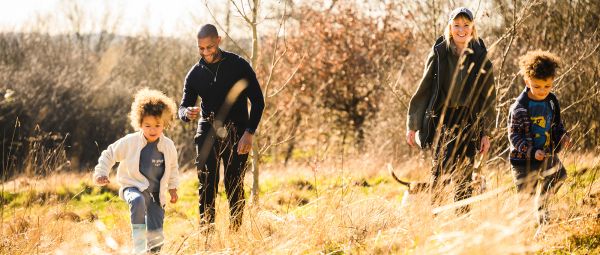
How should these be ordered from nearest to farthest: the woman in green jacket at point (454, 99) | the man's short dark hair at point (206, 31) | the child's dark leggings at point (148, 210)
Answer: the child's dark leggings at point (148, 210), the woman in green jacket at point (454, 99), the man's short dark hair at point (206, 31)

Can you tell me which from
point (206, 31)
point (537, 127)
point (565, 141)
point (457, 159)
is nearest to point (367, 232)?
point (457, 159)

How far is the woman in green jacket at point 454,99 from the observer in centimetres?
443

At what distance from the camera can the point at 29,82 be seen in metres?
20.6

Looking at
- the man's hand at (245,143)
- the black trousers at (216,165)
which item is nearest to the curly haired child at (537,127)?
the man's hand at (245,143)

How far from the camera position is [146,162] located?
425cm

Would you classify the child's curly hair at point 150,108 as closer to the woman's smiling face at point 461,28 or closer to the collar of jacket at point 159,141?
the collar of jacket at point 159,141

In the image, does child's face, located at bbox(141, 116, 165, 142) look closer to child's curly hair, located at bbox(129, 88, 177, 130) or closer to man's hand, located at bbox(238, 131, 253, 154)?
child's curly hair, located at bbox(129, 88, 177, 130)

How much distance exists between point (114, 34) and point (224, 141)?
3518 centimetres

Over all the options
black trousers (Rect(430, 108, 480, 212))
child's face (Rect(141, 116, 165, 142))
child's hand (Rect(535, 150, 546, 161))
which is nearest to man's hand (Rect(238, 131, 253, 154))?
child's face (Rect(141, 116, 165, 142))

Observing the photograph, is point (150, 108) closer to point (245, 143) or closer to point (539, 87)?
point (245, 143)

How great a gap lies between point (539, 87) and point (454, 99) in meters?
0.56

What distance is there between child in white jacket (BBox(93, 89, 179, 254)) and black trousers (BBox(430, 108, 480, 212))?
1786mm

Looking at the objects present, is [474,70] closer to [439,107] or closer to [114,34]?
[439,107]

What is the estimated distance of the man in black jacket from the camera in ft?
15.5
